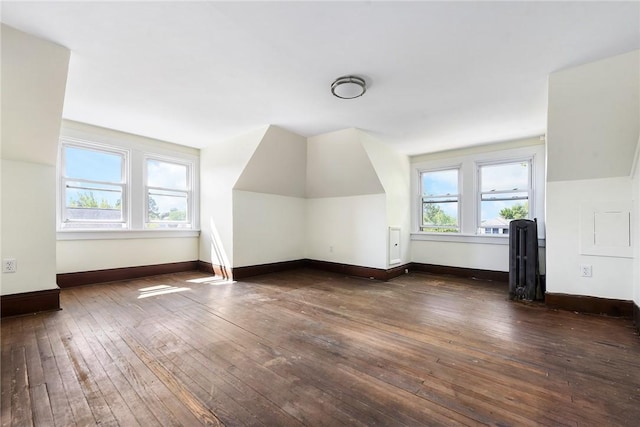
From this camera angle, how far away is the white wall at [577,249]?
2787 mm

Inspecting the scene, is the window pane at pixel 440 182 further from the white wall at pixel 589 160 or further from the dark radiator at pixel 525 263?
the white wall at pixel 589 160

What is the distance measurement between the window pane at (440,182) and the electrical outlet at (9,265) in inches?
233

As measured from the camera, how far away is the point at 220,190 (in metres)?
4.84

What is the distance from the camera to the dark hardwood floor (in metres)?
1.41

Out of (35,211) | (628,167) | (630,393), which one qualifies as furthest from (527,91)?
(35,211)

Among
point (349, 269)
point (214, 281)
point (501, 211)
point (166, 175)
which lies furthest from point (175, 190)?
point (501, 211)

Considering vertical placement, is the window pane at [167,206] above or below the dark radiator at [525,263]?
above

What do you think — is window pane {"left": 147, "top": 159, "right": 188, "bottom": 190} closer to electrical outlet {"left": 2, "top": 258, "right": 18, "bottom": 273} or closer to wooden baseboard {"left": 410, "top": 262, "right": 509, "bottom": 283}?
electrical outlet {"left": 2, "top": 258, "right": 18, "bottom": 273}

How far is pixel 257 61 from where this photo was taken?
7.70 ft

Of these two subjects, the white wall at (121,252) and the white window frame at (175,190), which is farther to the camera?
the white window frame at (175,190)

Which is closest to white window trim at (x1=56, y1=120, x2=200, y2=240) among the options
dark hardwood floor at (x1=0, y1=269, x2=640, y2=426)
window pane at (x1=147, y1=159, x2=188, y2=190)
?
window pane at (x1=147, y1=159, x2=188, y2=190)

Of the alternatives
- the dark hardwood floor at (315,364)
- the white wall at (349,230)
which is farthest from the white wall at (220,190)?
the white wall at (349,230)

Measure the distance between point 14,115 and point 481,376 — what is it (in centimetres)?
432

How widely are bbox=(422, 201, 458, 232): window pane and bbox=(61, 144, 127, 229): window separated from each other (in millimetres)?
5421
